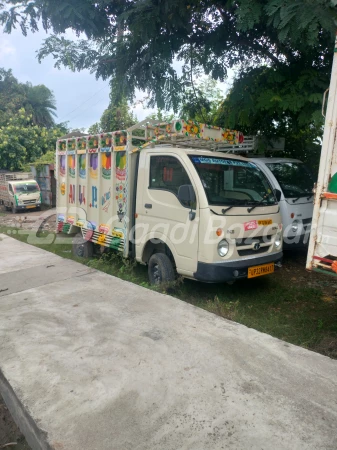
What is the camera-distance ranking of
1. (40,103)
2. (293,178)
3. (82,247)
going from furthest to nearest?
1. (40,103)
2. (82,247)
3. (293,178)

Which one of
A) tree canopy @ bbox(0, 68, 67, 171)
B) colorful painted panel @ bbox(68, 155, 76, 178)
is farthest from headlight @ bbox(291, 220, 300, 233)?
tree canopy @ bbox(0, 68, 67, 171)

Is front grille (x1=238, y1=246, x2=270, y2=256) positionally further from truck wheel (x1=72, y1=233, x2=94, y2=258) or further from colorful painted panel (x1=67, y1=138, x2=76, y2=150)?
colorful painted panel (x1=67, y1=138, x2=76, y2=150)

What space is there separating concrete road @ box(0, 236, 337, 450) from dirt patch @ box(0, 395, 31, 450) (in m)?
0.08

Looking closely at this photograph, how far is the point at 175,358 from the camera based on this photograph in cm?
277

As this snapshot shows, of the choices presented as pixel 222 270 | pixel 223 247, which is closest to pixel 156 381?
pixel 222 270

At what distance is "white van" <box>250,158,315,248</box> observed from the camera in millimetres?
5730

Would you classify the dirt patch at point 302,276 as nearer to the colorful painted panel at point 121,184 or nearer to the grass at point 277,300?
the grass at point 277,300

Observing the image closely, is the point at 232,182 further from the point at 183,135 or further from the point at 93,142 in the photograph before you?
the point at 93,142

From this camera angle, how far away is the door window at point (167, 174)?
175 inches

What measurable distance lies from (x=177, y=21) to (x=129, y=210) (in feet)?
10.5

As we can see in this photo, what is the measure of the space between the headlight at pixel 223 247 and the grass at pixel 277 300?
569 mm

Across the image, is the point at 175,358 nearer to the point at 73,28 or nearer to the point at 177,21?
the point at 177,21

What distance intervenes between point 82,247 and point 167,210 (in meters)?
2.83

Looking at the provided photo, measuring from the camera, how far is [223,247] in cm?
411
